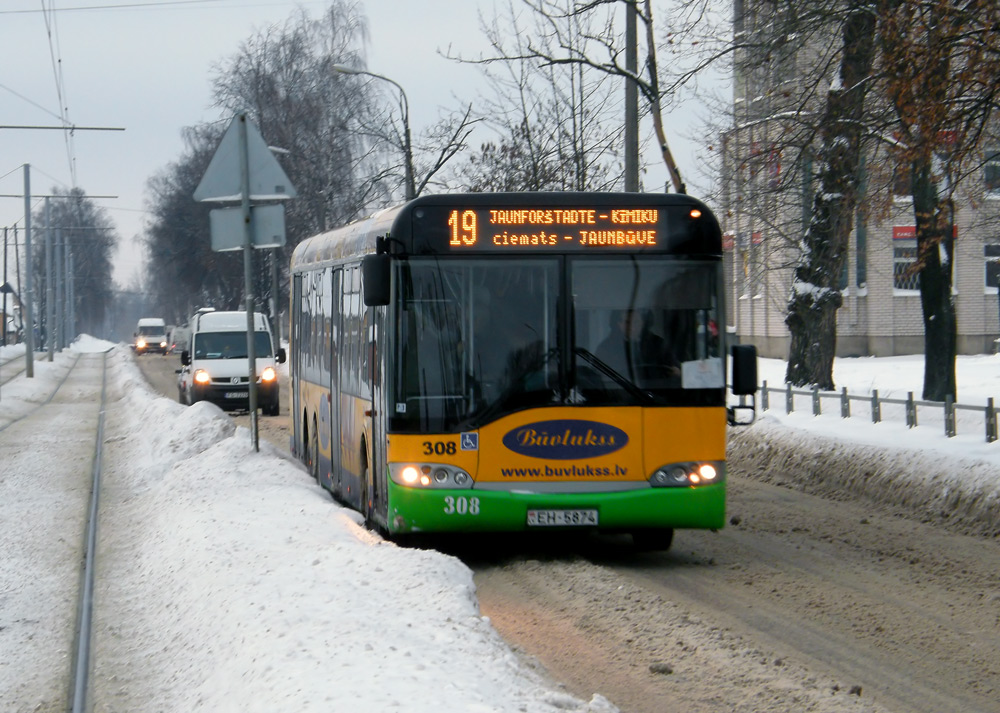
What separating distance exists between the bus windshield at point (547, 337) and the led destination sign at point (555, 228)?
0.38 feet

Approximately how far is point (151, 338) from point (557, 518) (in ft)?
291

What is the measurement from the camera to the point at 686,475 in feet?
32.6

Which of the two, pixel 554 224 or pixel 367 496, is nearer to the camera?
pixel 554 224

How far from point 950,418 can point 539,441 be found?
21.8ft

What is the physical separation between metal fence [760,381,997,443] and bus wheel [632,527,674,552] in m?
4.98

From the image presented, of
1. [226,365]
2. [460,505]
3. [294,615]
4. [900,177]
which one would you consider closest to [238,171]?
[460,505]

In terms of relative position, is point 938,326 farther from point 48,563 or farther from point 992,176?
point 48,563

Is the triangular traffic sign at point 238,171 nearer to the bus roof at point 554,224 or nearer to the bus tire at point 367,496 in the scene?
the bus tire at point 367,496

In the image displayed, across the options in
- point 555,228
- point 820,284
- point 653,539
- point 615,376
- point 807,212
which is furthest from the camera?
point 807,212

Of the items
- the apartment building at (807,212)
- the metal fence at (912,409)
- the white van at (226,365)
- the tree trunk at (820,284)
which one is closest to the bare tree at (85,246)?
the apartment building at (807,212)

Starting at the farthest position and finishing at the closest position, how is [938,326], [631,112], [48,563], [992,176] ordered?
Answer: 1. [938,326]
2. [631,112]
3. [992,176]
4. [48,563]

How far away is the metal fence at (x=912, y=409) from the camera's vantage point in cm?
1423

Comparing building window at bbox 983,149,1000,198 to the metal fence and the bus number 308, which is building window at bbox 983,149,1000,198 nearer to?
the metal fence

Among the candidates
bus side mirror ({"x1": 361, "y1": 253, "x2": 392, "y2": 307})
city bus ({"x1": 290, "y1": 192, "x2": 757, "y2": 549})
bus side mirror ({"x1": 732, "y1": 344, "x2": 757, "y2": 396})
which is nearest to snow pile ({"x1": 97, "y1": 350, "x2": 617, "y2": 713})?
city bus ({"x1": 290, "y1": 192, "x2": 757, "y2": 549})
